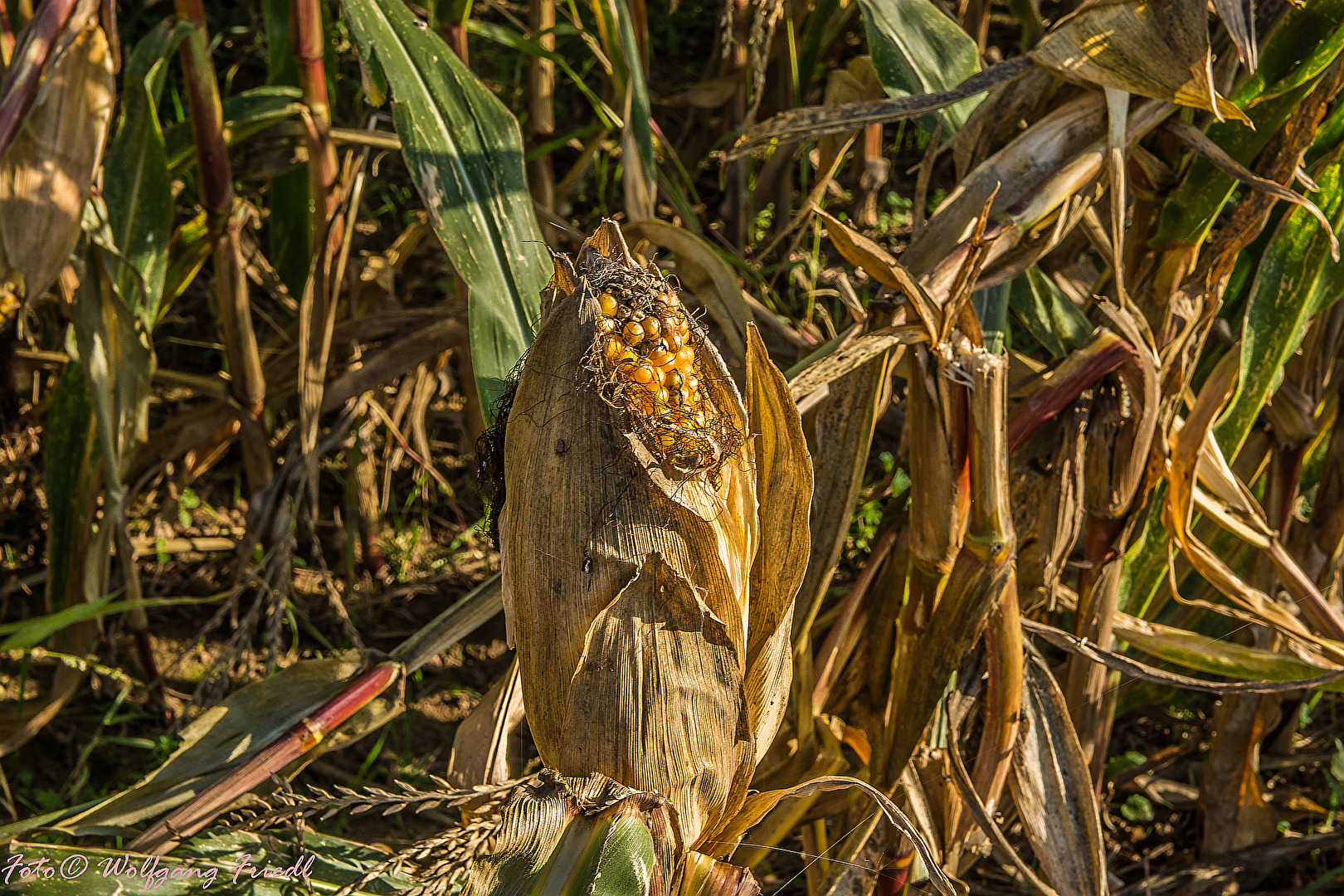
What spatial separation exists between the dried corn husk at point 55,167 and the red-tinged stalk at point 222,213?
0.16m

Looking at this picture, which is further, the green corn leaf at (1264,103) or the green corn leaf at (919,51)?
the green corn leaf at (919,51)

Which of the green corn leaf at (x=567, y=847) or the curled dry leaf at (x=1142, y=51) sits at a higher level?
the curled dry leaf at (x=1142, y=51)

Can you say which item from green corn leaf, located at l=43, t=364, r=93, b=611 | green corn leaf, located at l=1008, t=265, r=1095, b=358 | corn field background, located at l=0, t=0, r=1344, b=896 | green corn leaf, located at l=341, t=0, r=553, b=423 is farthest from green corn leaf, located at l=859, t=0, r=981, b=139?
green corn leaf, located at l=43, t=364, r=93, b=611

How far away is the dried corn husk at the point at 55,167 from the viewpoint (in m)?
0.96

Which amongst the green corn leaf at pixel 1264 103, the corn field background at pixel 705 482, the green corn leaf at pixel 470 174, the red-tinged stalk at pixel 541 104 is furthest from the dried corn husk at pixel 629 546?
the red-tinged stalk at pixel 541 104

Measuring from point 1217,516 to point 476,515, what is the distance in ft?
4.24

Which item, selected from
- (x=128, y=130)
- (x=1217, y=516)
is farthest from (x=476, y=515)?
(x=1217, y=516)

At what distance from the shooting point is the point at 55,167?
99 centimetres

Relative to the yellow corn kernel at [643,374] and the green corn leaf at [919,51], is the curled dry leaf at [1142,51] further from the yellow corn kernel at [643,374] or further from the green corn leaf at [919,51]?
the yellow corn kernel at [643,374]

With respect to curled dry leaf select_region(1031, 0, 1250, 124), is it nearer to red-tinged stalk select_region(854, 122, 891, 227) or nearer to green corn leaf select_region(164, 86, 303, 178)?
red-tinged stalk select_region(854, 122, 891, 227)

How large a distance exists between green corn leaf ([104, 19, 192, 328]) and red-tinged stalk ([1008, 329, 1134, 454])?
3.31ft

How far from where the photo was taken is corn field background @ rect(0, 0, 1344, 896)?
550 millimetres

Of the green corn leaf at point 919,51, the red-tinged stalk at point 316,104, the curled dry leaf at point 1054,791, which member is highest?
the red-tinged stalk at point 316,104

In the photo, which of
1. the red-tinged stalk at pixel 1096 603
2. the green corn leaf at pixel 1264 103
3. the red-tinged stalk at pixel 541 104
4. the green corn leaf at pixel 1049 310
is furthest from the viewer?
the red-tinged stalk at pixel 541 104
